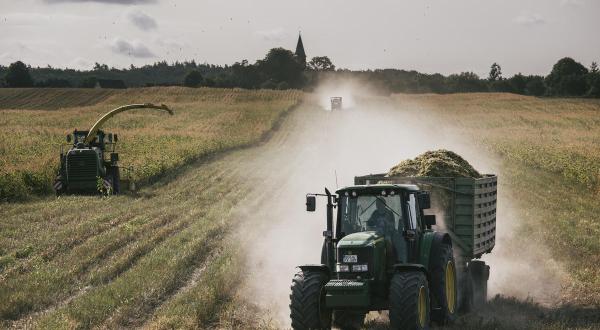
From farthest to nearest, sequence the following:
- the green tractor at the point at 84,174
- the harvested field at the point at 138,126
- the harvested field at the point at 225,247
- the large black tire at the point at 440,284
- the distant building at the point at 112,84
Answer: the distant building at the point at 112,84 → the harvested field at the point at 138,126 → the green tractor at the point at 84,174 → the harvested field at the point at 225,247 → the large black tire at the point at 440,284

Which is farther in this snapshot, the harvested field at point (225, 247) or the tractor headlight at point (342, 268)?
the harvested field at point (225, 247)

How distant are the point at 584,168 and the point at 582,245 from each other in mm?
16172

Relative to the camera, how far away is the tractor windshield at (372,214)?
11430 millimetres

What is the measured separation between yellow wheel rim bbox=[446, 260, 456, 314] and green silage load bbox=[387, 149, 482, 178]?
7.52 feet

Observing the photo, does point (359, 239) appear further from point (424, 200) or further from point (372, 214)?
point (424, 200)

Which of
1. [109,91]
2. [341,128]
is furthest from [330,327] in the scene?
[109,91]

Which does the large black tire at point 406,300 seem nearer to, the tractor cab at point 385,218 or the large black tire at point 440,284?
the tractor cab at point 385,218

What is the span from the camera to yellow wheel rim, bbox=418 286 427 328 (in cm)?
1072

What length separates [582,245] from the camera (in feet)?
63.0

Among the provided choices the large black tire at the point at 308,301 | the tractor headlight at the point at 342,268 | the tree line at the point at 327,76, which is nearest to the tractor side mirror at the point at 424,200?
the tractor headlight at the point at 342,268

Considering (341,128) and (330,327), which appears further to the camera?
(341,128)

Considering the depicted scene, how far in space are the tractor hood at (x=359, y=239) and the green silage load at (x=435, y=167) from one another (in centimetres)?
376

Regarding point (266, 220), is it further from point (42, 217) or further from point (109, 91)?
point (109, 91)

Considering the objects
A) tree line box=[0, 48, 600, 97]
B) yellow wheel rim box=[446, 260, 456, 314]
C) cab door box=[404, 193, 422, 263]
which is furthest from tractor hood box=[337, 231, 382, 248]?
tree line box=[0, 48, 600, 97]
